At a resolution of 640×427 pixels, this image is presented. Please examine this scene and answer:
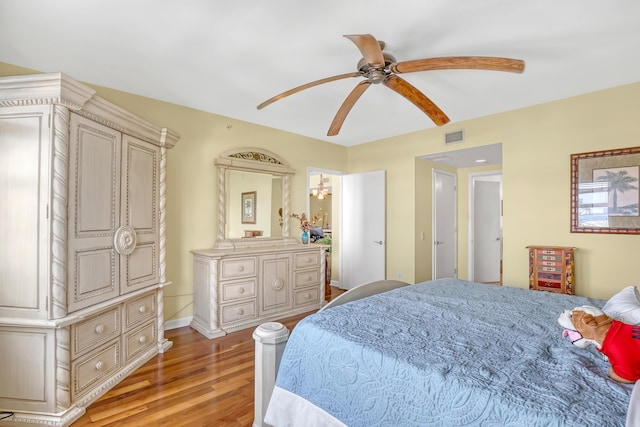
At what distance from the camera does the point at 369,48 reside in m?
1.71

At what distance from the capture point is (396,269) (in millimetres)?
4652

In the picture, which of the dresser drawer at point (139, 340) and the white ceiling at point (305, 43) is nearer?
the white ceiling at point (305, 43)

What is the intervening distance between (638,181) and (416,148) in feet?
7.65

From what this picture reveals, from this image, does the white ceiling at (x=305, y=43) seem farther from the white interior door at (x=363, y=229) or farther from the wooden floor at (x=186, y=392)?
the wooden floor at (x=186, y=392)

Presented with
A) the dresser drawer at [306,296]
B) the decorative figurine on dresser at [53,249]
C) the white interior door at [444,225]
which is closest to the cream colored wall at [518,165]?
the white interior door at [444,225]

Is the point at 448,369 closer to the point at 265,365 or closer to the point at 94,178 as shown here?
the point at 265,365

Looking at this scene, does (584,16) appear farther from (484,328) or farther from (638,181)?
(484,328)

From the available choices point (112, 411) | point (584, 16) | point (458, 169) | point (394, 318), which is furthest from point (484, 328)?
point (458, 169)

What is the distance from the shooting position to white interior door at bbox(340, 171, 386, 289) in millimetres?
4801

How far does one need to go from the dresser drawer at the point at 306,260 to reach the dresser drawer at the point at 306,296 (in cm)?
33

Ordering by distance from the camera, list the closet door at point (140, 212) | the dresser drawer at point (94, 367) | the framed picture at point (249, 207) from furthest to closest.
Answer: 1. the framed picture at point (249, 207)
2. the closet door at point (140, 212)
3. the dresser drawer at point (94, 367)

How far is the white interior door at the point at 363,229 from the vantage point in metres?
4.80

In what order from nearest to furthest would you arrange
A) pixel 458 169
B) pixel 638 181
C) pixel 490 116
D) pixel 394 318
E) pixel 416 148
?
pixel 394 318 → pixel 638 181 → pixel 490 116 → pixel 416 148 → pixel 458 169

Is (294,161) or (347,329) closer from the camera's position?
(347,329)
